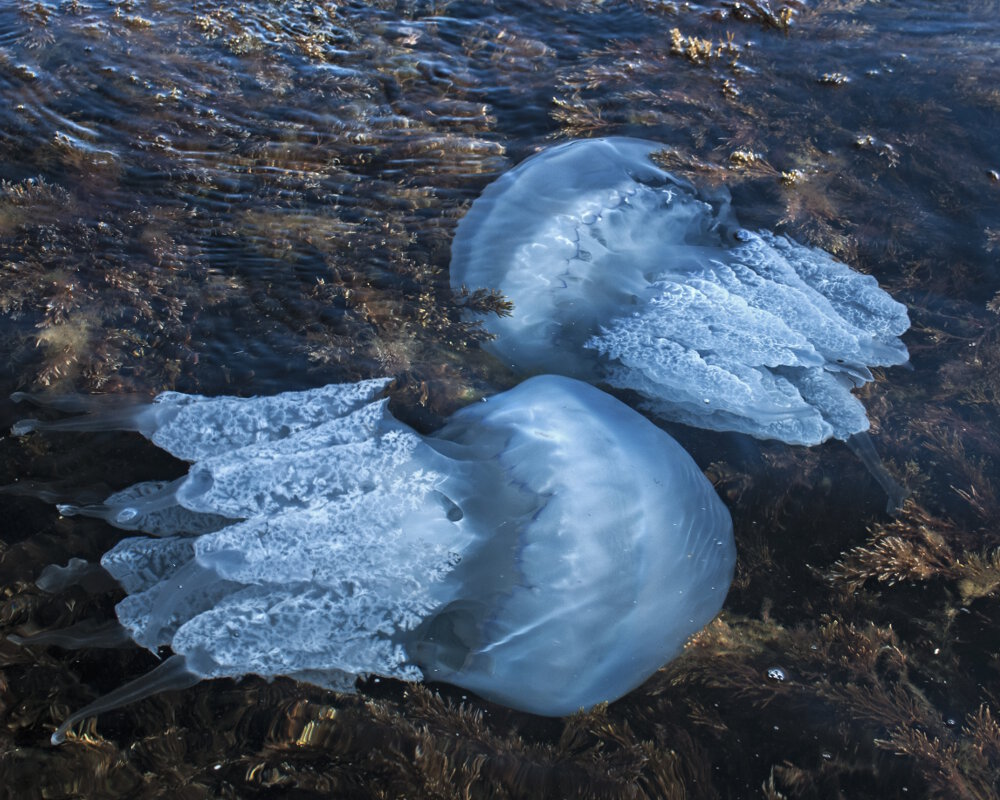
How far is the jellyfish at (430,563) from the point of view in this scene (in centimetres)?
194

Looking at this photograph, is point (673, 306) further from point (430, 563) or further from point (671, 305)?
point (430, 563)

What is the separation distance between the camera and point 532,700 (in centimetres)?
199

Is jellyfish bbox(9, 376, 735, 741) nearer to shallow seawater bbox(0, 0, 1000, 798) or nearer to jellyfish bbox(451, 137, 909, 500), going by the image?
shallow seawater bbox(0, 0, 1000, 798)

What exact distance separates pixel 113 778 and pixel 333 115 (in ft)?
8.72

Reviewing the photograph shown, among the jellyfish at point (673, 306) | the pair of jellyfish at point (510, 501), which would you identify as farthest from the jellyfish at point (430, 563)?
the jellyfish at point (673, 306)

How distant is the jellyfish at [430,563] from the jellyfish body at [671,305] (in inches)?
15.1

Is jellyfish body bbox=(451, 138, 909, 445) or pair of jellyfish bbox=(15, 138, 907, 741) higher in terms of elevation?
jellyfish body bbox=(451, 138, 909, 445)

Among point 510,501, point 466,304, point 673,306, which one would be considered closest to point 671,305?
point 673,306

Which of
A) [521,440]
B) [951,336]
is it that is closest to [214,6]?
[521,440]

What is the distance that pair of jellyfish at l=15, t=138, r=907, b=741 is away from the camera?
1947 mm

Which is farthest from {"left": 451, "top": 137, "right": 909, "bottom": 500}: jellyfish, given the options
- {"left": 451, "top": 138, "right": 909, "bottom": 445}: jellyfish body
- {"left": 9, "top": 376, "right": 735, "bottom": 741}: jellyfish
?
{"left": 9, "top": 376, "right": 735, "bottom": 741}: jellyfish

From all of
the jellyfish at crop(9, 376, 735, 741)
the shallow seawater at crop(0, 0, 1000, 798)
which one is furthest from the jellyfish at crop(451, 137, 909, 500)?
the jellyfish at crop(9, 376, 735, 741)

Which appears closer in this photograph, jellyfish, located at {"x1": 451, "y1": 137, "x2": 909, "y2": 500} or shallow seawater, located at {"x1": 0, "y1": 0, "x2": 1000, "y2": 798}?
shallow seawater, located at {"x1": 0, "y1": 0, "x2": 1000, "y2": 798}

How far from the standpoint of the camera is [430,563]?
2.00 m
